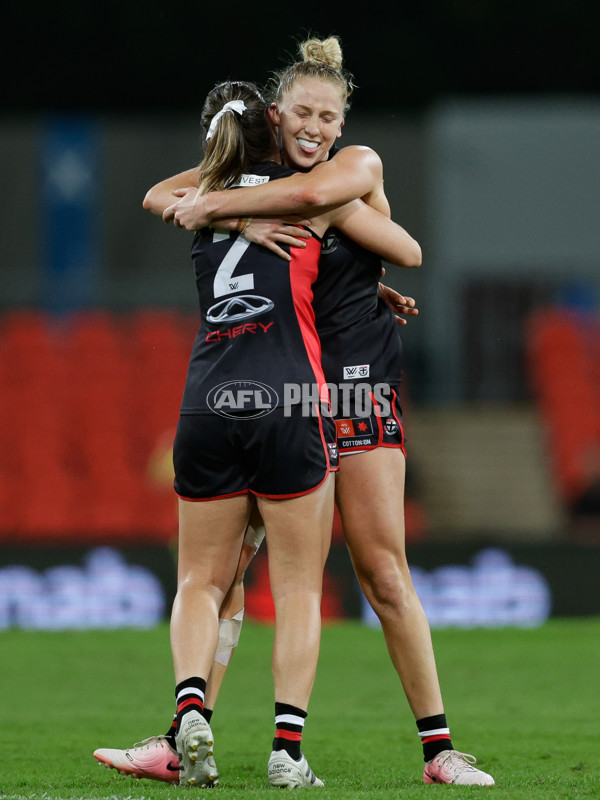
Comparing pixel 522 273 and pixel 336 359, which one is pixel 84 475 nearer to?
pixel 522 273

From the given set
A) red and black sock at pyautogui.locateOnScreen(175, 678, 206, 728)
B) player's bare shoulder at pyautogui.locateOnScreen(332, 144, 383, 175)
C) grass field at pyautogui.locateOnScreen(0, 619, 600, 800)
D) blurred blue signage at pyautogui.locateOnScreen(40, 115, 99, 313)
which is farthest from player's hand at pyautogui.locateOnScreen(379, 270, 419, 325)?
blurred blue signage at pyautogui.locateOnScreen(40, 115, 99, 313)

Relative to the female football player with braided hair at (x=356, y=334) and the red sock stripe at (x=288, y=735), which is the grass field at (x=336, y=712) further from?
the female football player with braided hair at (x=356, y=334)

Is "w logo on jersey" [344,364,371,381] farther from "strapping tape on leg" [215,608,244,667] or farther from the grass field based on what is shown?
the grass field

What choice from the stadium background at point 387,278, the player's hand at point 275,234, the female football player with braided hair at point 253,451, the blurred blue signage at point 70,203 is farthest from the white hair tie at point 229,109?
the blurred blue signage at point 70,203

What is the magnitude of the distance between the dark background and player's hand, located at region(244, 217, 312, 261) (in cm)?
1619

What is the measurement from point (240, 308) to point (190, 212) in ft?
1.17

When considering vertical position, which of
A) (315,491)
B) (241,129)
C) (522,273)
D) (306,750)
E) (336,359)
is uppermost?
(522,273)

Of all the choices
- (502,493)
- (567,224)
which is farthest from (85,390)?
(567,224)

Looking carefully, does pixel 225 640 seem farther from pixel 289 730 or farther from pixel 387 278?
pixel 387 278

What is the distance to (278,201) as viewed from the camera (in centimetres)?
361

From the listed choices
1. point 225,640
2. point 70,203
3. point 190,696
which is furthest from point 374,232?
point 70,203

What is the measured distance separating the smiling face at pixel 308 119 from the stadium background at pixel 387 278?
5.67 meters

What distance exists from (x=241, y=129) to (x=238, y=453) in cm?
96

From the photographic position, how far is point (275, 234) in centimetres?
364
